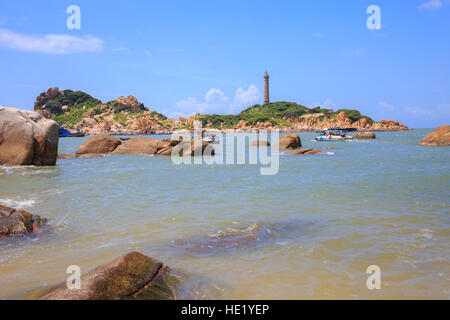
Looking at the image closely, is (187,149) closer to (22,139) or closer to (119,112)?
(22,139)

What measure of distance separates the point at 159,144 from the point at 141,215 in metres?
22.3

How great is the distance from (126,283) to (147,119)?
134972 mm

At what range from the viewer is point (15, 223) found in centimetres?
639

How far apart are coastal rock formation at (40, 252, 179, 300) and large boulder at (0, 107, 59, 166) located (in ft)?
51.9

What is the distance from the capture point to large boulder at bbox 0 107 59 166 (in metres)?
16.9

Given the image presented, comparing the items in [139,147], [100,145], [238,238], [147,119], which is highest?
[147,119]

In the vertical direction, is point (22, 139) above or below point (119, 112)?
below

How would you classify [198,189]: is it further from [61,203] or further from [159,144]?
[159,144]

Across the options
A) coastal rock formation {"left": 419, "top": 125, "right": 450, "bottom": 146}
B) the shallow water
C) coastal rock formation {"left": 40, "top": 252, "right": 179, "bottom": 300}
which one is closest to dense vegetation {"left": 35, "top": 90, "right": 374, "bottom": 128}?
coastal rock formation {"left": 419, "top": 125, "right": 450, "bottom": 146}

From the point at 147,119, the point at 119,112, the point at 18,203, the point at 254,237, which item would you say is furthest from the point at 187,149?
the point at 119,112

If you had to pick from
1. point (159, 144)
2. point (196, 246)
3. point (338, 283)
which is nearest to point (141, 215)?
point (196, 246)

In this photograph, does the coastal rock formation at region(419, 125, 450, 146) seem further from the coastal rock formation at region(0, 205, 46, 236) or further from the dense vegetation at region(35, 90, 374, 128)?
the dense vegetation at region(35, 90, 374, 128)

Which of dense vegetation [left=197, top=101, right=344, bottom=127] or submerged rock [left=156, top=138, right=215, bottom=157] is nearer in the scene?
submerged rock [left=156, top=138, right=215, bottom=157]

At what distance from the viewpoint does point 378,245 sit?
5.73 m
